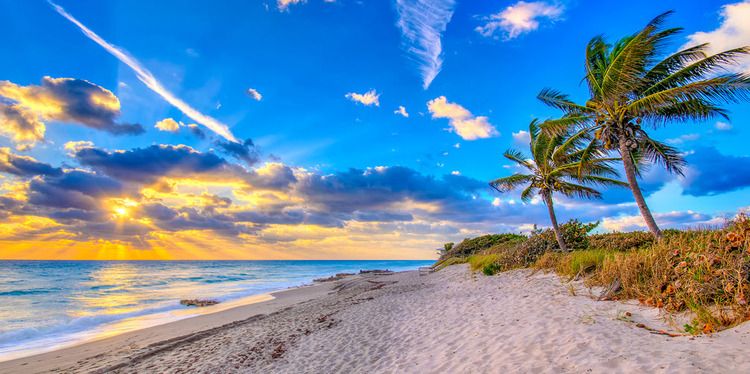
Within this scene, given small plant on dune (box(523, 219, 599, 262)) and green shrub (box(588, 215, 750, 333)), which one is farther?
small plant on dune (box(523, 219, 599, 262))

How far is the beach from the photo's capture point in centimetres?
504

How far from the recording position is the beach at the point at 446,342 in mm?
5039

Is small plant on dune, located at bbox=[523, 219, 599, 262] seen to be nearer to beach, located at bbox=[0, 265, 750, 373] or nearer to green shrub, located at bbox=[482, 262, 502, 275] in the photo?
green shrub, located at bbox=[482, 262, 502, 275]

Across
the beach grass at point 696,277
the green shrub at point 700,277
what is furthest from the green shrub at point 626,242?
the green shrub at point 700,277

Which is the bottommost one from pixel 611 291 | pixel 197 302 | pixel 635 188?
pixel 197 302

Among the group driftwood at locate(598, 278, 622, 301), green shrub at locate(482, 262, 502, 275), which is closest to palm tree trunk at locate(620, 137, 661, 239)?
driftwood at locate(598, 278, 622, 301)

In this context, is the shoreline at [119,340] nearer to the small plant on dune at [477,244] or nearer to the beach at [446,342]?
the beach at [446,342]

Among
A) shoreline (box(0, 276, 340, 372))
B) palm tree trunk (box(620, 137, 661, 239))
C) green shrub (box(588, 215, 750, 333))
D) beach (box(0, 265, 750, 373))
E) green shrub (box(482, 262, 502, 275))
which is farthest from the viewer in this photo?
green shrub (box(482, 262, 502, 275))

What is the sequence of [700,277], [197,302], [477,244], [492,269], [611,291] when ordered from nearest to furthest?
[700,277]
[611,291]
[492,269]
[197,302]
[477,244]

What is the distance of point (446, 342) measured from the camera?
7477mm

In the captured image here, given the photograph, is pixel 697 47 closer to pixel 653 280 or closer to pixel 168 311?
pixel 653 280

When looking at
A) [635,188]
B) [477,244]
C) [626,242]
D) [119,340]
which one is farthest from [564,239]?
[119,340]

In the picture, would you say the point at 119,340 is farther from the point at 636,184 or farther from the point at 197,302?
the point at 636,184

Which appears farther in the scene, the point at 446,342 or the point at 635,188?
the point at 635,188
